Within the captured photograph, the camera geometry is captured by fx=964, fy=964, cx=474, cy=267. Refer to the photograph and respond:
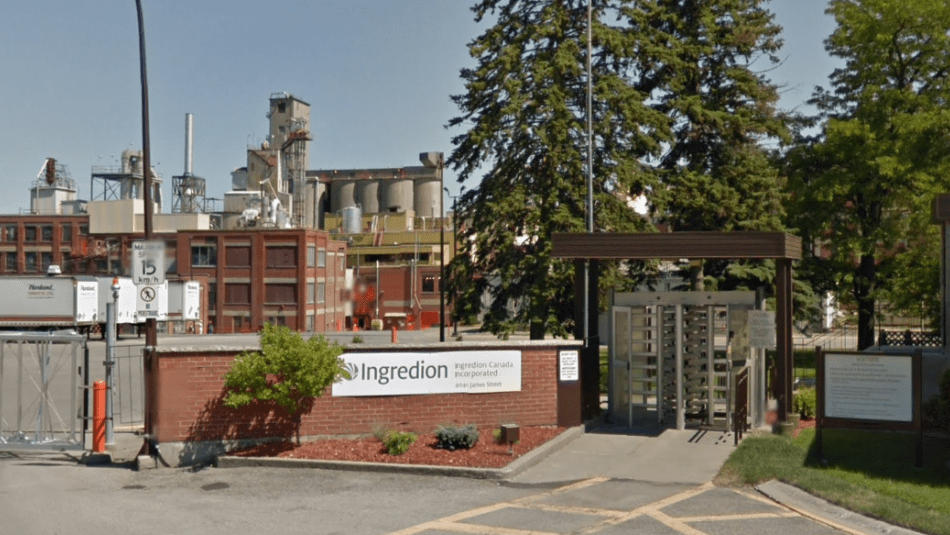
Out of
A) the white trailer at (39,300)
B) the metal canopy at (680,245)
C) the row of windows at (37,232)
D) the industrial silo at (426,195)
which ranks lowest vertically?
the white trailer at (39,300)

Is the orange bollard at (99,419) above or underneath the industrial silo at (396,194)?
underneath

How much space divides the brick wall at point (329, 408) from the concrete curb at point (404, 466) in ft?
2.83

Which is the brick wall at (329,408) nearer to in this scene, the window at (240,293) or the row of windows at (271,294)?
the row of windows at (271,294)

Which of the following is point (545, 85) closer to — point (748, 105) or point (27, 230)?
point (748, 105)

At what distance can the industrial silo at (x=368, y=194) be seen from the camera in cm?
12550

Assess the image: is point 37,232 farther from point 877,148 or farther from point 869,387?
point 869,387

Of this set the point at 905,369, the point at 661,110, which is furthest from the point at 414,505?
the point at 661,110

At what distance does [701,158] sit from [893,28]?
7847mm

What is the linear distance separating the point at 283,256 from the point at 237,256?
12.3 feet

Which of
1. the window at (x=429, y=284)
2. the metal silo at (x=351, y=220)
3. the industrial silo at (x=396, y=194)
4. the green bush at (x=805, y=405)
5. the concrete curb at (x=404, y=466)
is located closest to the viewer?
the concrete curb at (x=404, y=466)

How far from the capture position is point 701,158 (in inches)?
1400

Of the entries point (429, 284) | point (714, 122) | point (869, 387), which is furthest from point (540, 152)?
Result: point (429, 284)

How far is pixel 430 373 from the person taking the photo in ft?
62.1

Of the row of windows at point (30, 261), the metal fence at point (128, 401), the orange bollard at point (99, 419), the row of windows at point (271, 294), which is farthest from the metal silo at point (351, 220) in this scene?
the orange bollard at point (99, 419)
